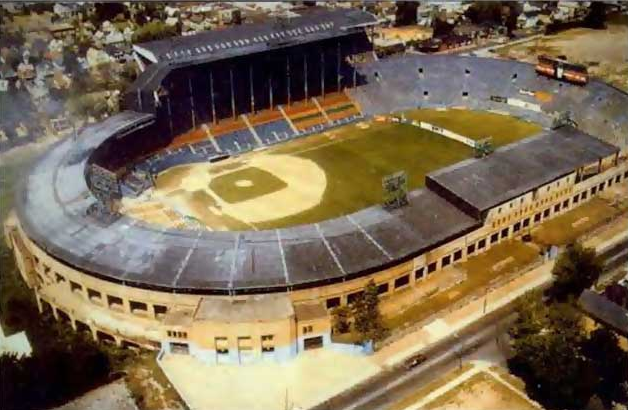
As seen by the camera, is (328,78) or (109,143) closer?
(109,143)

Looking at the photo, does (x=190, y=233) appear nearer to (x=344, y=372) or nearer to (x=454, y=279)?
(x=344, y=372)

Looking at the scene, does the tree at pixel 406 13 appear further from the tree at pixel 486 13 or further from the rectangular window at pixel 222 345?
the rectangular window at pixel 222 345

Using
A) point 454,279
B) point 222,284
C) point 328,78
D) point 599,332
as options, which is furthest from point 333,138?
point 599,332

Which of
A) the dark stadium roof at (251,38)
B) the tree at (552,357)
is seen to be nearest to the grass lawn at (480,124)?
the dark stadium roof at (251,38)

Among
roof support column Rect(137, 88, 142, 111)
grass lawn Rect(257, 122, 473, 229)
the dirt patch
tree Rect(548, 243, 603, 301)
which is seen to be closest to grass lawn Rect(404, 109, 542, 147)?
grass lawn Rect(257, 122, 473, 229)

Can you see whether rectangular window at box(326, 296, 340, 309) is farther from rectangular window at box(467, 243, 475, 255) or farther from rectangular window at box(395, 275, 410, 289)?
→ rectangular window at box(467, 243, 475, 255)

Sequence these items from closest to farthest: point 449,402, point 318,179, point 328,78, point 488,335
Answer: point 449,402
point 488,335
point 318,179
point 328,78

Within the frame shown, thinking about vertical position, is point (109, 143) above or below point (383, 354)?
above

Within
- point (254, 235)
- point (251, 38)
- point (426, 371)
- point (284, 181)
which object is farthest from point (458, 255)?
point (251, 38)
